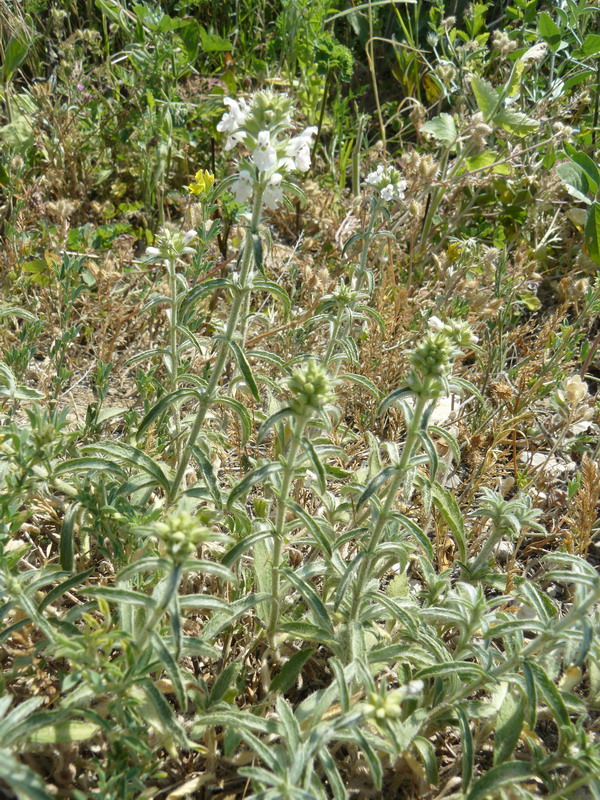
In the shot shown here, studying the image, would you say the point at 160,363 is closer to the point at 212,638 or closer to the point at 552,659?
the point at 212,638

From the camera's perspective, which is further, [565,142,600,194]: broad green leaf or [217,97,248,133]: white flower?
[565,142,600,194]: broad green leaf

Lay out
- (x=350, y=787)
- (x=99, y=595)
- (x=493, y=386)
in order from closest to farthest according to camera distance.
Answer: (x=99, y=595) → (x=350, y=787) → (x=493, y=386)

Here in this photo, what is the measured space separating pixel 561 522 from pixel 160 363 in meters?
2.06

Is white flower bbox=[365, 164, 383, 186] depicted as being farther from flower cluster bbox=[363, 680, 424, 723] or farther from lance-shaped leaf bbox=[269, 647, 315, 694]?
flower cluster bbox=[363, 680, 424, 723]

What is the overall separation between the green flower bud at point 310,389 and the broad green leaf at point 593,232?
2.74 metres

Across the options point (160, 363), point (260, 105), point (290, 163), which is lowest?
point (160, 363)

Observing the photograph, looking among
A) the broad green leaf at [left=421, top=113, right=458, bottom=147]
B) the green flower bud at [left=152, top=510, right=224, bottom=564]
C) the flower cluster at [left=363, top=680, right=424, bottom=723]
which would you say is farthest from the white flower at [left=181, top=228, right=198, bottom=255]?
the broad green leaf at [left=421, top=113, right=458, bottom=147]


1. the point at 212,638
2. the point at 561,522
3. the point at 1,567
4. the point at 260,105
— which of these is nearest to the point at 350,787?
the point at 212,638

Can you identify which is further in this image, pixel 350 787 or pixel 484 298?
pixel 484 298

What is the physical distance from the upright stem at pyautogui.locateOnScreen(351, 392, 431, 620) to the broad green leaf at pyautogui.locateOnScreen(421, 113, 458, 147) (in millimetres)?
2848

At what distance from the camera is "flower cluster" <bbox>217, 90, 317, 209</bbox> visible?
2352 millimetres

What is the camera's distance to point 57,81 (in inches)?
207

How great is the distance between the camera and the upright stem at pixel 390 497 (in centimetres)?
Result: 220

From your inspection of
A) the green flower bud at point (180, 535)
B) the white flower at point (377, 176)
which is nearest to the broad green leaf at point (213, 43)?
the white flower at point (377, 176)
